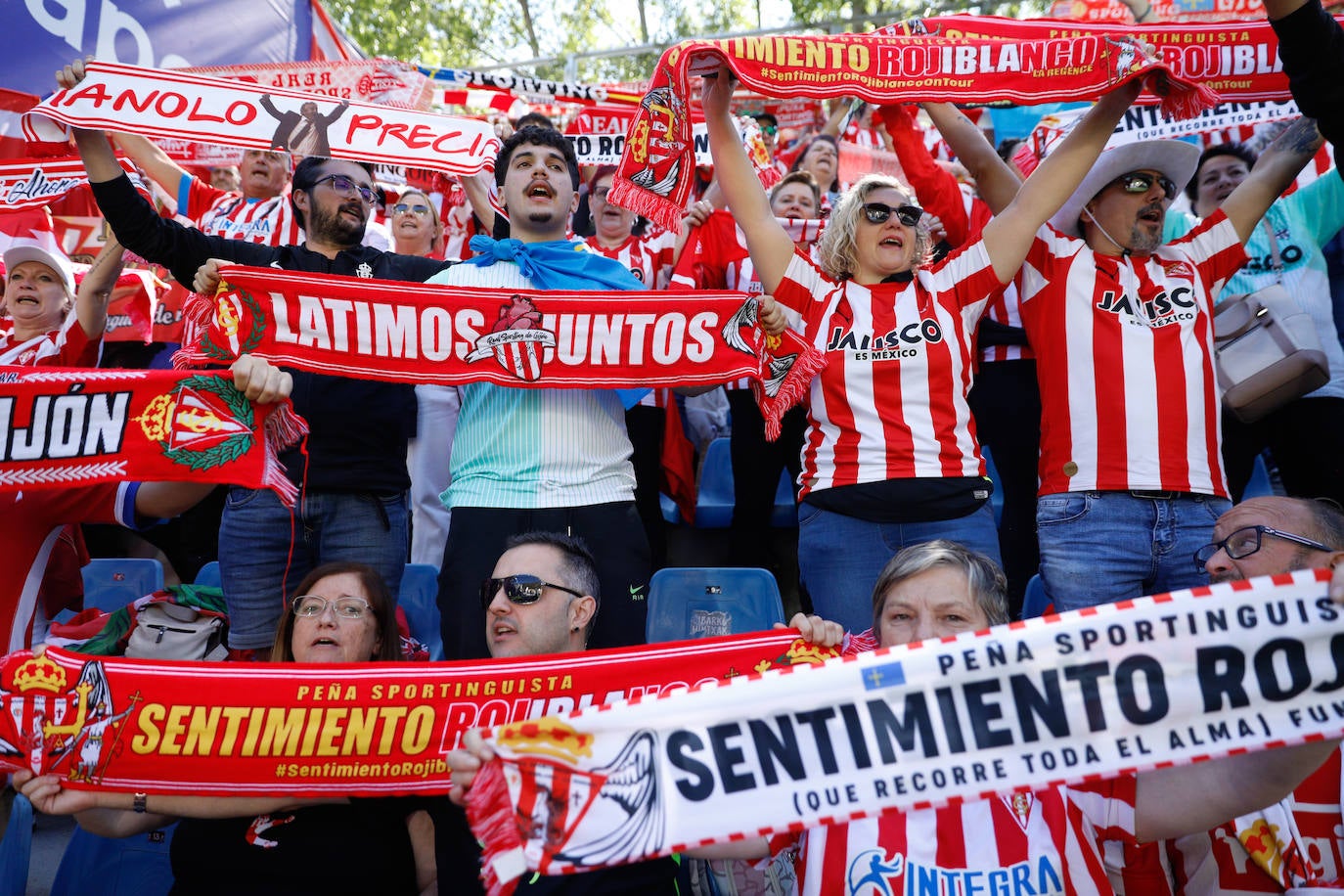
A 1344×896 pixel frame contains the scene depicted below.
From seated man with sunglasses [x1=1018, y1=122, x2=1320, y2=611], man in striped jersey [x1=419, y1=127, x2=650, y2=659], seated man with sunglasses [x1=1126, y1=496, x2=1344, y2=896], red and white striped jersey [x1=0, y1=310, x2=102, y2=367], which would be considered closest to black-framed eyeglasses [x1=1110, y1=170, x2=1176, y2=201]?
seated man with sunglasses [x1=1018, y1=122, x2=1320, y2=611]

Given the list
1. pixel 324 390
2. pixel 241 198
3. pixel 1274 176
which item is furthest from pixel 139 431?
pixel 1274 176

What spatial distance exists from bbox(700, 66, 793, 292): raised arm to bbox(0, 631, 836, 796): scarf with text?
1.39 meters

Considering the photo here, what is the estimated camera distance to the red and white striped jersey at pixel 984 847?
2.33 metres

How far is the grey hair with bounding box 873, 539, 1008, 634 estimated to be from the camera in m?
2.75

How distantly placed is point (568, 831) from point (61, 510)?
2.50 metres

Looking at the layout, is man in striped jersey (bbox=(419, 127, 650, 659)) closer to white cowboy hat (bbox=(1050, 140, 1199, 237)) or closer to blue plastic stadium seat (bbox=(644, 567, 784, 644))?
blue plastic stadium seat (bbox=(644, 567, 784, 644))

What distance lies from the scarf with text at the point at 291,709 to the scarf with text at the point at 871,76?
5.41 ft

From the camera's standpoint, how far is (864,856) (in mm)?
2396

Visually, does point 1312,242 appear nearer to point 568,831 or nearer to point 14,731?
point 568,831

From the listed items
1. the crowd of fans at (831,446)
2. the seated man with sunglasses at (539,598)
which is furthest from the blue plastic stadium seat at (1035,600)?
the seated man with sunglasses at (539,598)

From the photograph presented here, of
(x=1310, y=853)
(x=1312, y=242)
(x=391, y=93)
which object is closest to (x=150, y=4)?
(x=391, y=93)

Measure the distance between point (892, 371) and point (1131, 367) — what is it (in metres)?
0.81

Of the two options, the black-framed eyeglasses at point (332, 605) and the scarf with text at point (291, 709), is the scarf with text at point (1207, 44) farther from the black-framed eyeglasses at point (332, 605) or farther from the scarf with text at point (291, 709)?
the black-framed eyeglasses at point (332, 605)

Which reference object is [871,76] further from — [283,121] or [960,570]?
[283,121]
